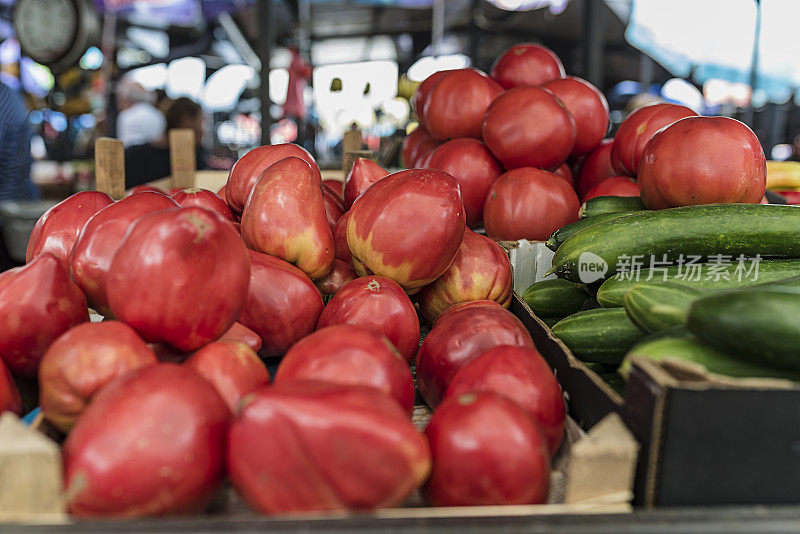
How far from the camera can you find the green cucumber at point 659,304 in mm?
881

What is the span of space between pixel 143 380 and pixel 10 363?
372mm

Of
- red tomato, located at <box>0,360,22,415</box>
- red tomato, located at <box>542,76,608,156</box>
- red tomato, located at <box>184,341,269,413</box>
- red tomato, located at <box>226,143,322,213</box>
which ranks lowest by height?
red tomato, located at <box>0,360,22,415</box>

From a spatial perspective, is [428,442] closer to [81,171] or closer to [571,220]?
[571,220]

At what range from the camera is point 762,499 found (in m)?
0.68

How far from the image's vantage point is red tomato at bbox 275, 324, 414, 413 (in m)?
0.73

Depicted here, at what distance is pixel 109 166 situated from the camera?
187 centimetres

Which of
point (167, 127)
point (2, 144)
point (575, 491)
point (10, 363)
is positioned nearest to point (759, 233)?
point (575, 491)

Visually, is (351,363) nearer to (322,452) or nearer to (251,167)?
(322,452)

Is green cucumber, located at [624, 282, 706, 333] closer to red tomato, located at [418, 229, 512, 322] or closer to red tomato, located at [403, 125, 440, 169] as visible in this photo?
red tomato, located at [418, 229, 512, 322]

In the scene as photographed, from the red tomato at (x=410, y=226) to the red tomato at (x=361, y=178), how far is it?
0.23 m

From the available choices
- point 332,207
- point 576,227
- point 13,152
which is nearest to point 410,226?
point 332,207

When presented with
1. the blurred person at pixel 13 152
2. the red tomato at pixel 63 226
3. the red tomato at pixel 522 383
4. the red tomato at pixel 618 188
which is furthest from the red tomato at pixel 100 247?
the blurred person at pixel 13 152

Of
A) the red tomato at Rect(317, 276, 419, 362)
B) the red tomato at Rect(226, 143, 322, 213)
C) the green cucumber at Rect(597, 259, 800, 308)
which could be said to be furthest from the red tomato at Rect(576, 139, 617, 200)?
the red tomato at Rect(317, 276, 419, 362)

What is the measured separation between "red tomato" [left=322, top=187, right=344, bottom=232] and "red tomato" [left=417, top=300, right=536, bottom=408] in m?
0.49
